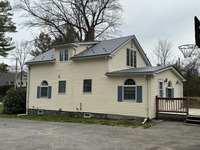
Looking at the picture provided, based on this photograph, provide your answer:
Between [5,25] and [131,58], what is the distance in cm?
2364

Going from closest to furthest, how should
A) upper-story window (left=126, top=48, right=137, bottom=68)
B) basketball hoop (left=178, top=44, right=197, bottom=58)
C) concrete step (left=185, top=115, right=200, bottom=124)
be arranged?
concrete step (left=185, top=115, right=200, bottom=124) < basketball hoop (left=178, top=44, right=197, bottom=58) < upper-story window (left=126, top=48, right=137, bottom=68)

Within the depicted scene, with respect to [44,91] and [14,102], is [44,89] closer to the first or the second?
[44,91]

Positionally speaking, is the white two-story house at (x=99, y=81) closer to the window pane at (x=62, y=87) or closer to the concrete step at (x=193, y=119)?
the window pane at (x=62, y=87)

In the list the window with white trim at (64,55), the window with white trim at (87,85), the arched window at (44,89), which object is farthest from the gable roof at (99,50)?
the arched window at (44,89)

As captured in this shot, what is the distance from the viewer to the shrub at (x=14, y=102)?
1728cm

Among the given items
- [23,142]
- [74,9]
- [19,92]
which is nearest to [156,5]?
[23,142]

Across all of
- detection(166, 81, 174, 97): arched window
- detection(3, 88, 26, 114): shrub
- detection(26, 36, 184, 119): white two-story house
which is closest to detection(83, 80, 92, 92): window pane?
detection(26, 36, 184, 119): white two-story house

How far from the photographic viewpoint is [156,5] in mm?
12438

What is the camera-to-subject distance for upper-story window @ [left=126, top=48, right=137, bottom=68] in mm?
14820

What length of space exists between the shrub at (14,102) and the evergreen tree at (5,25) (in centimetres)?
1581

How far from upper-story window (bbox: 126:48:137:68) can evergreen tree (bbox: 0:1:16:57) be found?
2276 cm

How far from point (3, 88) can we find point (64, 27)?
61.9ft

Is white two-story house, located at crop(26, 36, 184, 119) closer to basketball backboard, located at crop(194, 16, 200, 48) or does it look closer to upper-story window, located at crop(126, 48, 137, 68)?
upper-story window, located at crop(126, 48, 137, 68)

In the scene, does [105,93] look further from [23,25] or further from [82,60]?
[23,25]
